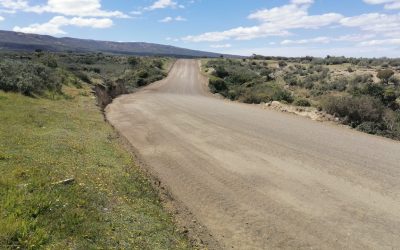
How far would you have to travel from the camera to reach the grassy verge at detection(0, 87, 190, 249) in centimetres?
715

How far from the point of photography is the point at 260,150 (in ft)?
50.2

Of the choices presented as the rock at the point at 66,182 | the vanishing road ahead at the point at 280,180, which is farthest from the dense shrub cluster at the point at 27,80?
the rock at the point at 66,182

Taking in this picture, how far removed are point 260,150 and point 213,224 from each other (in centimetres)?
638

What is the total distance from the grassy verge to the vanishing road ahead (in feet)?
3.63

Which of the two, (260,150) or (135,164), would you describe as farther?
(260,150)

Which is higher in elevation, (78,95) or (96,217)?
(96,217)

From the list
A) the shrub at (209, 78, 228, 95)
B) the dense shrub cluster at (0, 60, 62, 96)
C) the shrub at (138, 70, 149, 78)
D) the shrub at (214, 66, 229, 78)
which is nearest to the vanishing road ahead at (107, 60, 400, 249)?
the dense shrub cluster at (0, 60, 62, 96)

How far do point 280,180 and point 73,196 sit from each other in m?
5.45

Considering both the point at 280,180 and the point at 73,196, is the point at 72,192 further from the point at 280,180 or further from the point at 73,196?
the point at 280,180

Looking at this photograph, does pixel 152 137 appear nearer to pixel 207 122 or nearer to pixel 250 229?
pixel 207 122

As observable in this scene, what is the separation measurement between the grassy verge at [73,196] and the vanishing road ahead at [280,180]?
1.11m

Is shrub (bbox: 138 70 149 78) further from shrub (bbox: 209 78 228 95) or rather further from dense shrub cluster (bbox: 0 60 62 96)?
dense shrub cluster (bbox: 0 60 62 96)

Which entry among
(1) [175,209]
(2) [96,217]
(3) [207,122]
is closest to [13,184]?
(2) [96,217]

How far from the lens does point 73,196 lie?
8.96 metres
